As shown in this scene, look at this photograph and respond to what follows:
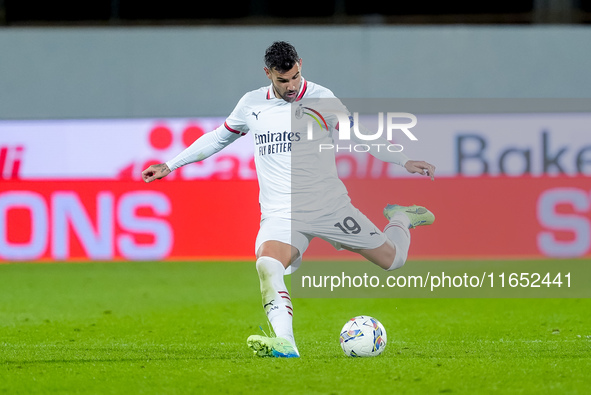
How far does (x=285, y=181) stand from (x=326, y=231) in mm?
429

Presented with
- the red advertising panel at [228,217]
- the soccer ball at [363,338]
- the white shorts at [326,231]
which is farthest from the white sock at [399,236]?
the red advertising panel at [228,217]

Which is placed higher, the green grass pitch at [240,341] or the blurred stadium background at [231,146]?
the blurred stadium background at [231,146]

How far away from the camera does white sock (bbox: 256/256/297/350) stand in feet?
17.8

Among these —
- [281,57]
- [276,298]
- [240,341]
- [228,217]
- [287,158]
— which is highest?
[281,57]

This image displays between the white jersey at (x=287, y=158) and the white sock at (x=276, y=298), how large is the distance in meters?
0.39

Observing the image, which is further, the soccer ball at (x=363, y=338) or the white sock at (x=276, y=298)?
the soccer ball at (x=363, y=338)

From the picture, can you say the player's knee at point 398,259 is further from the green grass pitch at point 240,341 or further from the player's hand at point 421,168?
the player's hand at point 421,168

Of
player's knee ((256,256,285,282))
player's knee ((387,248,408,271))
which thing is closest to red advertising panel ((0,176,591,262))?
player's knee ((387,248,408,271))

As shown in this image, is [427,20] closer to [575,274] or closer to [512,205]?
[512,205]

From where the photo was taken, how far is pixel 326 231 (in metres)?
5.95

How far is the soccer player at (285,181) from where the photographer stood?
5574 mm

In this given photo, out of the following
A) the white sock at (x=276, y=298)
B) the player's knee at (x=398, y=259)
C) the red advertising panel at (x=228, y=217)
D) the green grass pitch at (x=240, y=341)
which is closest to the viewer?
the green grass pitch at (x=240, y=341)

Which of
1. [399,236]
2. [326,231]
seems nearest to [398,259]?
[399,236]

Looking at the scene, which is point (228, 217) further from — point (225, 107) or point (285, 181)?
point (285, 181)
